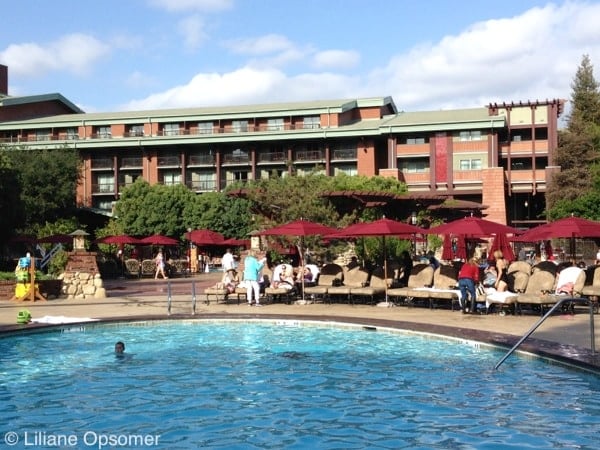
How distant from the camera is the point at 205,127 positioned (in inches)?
2539

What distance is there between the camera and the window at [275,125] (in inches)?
2476

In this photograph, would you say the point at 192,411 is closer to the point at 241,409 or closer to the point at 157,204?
the point at 241,409

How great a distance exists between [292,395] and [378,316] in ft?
22.8

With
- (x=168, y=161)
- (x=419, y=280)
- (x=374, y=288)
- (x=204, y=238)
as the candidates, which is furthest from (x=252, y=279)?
(x=168, y=161)

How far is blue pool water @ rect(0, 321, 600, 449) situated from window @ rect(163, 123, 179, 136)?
5307 centimetres

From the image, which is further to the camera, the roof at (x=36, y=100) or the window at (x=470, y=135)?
the roof at (x=36, y=100)

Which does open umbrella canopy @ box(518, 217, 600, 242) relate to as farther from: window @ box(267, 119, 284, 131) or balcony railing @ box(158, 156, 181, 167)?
balcony railing @ box(158, 156, 181, 167)

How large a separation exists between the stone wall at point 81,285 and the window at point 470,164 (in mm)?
42759

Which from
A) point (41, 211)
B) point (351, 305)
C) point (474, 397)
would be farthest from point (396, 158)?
point (474, 397)

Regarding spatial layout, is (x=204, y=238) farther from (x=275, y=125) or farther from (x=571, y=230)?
(x=275, y=125)

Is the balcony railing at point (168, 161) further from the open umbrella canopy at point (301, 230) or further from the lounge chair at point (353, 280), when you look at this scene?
the lounge chair at point (353, 280)

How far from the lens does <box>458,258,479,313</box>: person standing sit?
15.1 m

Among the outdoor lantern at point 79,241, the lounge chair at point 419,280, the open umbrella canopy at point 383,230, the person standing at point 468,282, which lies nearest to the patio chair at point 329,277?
the open umbrella canopy at point 383,230

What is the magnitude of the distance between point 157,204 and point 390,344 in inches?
1603
